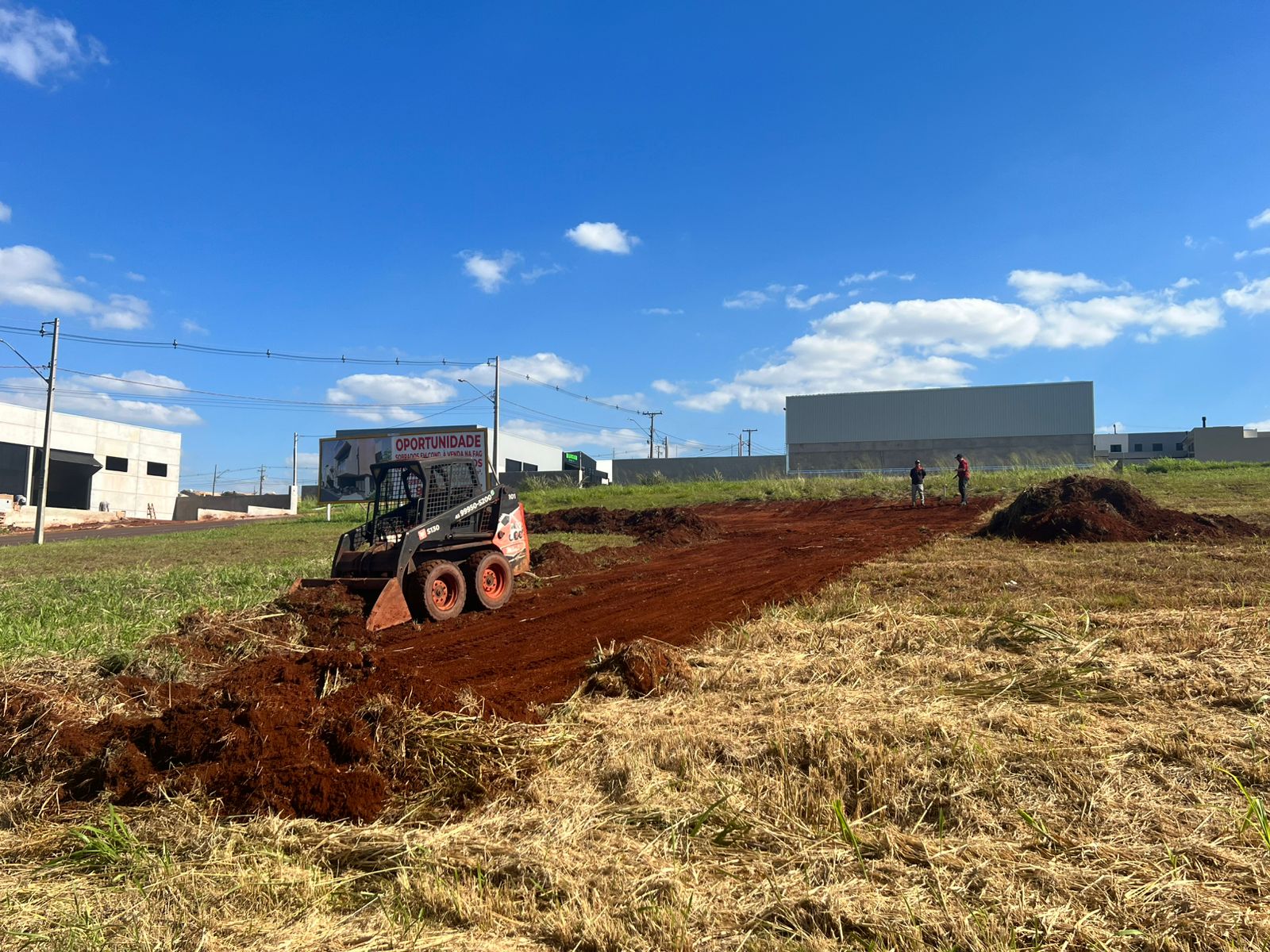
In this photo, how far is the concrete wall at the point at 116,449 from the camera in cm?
4312

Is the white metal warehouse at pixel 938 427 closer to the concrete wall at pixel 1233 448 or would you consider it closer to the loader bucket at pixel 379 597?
the concrete wall at pixel 1233 448

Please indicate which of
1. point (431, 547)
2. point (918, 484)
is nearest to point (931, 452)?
point (918, 484)

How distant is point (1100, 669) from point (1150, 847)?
8.77ft

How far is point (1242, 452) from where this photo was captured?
182 feet

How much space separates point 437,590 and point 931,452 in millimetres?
51295

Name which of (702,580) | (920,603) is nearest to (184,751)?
(920,603)

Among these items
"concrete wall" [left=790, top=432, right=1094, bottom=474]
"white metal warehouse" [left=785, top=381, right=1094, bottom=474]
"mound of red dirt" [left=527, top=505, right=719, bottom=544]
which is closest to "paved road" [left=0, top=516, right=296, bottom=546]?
"mound of red dirt" [left=527, top=505, right=719, bottom=544]

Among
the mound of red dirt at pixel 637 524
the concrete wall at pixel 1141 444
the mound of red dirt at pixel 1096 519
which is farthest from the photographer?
the concrete wall at pixel 1141 444

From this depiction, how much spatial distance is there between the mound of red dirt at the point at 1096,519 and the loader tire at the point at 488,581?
439 inches

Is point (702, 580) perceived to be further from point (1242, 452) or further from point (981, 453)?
point (1242, 452)

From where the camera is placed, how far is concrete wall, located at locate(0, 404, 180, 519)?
141ft

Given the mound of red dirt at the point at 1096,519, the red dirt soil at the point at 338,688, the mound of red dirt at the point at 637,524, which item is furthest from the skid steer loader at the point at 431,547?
the mound of red dirt at the point at 1096,519

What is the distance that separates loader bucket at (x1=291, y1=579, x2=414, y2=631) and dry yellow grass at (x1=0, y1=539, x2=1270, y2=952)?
4.09 m

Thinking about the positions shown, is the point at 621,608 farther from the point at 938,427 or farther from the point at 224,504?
the point at 224,504
